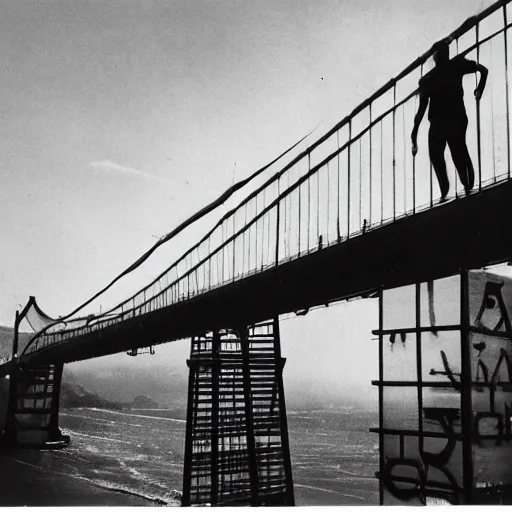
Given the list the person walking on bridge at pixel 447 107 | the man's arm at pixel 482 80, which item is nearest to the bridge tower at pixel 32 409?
the person walking on bridge at pixel 447 107

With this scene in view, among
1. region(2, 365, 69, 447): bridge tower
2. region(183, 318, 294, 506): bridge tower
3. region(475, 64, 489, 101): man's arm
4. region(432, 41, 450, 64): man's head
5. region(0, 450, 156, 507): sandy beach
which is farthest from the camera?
region(2, 365, 69, 447): bridge tower

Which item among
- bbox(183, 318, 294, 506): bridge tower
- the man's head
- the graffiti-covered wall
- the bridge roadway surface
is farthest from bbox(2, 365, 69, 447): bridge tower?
the man's head

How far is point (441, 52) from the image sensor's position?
5219 millimetres

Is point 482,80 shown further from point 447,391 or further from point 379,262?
point 447,391

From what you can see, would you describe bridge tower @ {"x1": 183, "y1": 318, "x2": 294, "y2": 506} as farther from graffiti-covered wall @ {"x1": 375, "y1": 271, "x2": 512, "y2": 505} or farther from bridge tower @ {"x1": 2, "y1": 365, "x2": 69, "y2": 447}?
bridge tower @ {"x1": 2, "y1": 365, "x2": 69, "y2": 447}

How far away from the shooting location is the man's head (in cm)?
519

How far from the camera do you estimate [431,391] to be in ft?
17.8

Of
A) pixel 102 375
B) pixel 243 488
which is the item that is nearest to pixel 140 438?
pixel 102 375

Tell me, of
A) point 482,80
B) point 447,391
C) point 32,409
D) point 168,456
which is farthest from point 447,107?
point 168,456

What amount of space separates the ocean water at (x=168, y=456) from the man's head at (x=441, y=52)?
11527 millimetres

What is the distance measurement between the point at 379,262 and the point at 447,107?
1.30m

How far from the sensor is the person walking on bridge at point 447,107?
16.5ft

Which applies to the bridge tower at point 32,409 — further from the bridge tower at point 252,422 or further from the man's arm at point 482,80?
the man's arm at point 482,80

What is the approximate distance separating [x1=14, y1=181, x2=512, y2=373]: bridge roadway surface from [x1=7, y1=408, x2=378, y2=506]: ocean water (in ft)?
23.8
